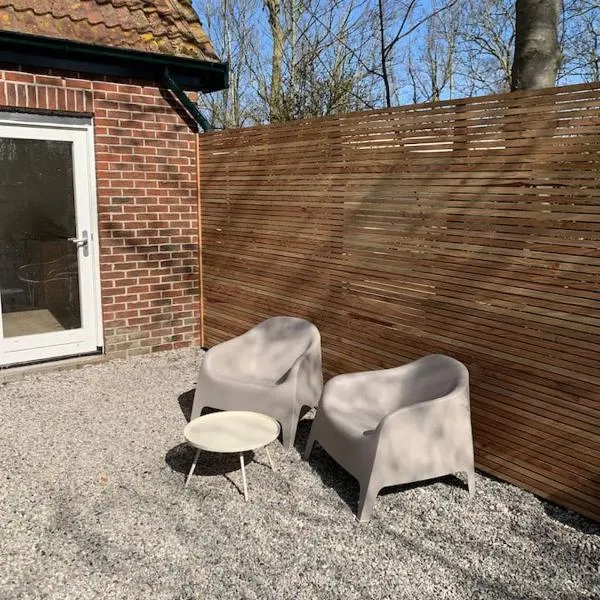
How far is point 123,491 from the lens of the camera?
3.49 metres

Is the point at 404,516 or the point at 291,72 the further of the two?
the point at 291,72

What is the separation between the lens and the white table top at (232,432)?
10.9 feet

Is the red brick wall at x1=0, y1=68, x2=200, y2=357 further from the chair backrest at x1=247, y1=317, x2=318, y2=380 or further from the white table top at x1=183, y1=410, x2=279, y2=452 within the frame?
the white table top at x1=183, y1=410, x2=279, y2=452

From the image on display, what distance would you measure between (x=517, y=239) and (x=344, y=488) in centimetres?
183

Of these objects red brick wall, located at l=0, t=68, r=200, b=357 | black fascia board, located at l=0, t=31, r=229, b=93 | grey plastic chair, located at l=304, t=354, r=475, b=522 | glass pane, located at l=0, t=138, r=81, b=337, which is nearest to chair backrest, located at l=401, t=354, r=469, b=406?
grey plastic chair, located at l=304, t=354, r=475, b=522

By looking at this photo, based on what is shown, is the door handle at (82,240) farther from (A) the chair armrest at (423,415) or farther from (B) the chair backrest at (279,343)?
(A) the chair armrest at (423,415)

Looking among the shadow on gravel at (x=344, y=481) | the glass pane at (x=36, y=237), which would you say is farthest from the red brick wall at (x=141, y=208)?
the shadow on gravel at (x=344, y=481)

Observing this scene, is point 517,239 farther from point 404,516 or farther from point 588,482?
point 404,516

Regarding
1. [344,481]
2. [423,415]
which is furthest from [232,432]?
[423,415]

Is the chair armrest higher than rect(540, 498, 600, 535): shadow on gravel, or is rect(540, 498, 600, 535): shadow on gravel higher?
the chair armrest

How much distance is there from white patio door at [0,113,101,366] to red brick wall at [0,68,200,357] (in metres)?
0.15

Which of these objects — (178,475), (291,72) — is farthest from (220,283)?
(291,72)

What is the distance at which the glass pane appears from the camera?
544cm

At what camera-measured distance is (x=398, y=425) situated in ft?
10.5
